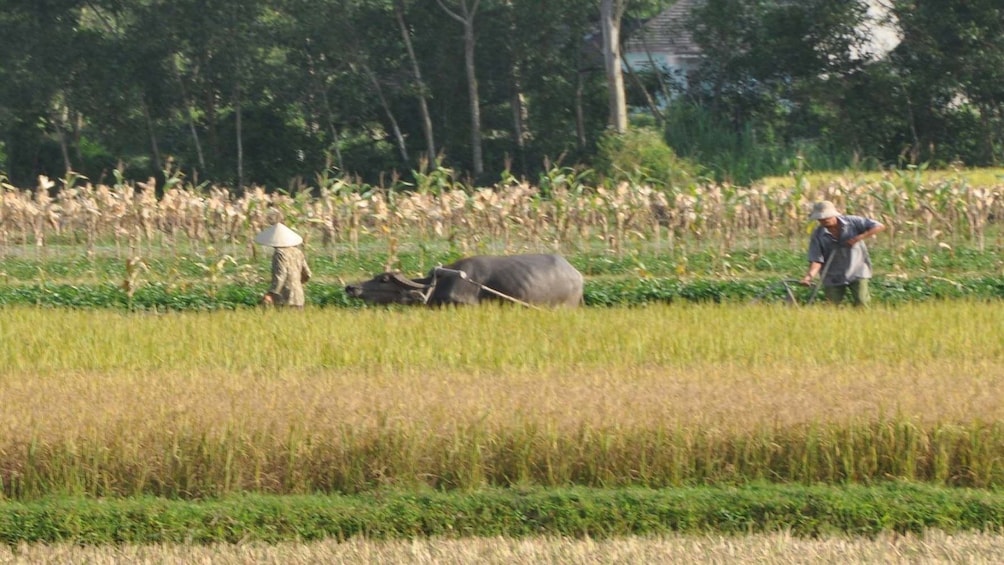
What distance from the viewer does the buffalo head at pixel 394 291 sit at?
13.7m

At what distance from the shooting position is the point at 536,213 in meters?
20.8

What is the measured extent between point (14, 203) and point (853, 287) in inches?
515

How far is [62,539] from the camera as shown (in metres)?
7.00

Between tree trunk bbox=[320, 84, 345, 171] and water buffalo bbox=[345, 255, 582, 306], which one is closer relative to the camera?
water buffalo bbox=[345, 255, 582, 306]

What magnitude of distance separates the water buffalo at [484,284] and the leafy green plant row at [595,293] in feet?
5.12

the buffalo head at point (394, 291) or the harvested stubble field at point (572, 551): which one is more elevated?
the buffalo head at point (394, 291)

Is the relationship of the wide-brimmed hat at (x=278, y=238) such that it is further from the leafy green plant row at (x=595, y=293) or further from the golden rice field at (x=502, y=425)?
the golden rice field at (x=502, y=425)

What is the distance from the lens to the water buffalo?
539 inches

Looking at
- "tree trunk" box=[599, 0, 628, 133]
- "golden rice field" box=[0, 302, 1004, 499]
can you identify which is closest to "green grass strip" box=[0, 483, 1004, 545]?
"golden rice field" box=[0, 302, 1004, 499]

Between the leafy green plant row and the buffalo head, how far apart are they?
174cm

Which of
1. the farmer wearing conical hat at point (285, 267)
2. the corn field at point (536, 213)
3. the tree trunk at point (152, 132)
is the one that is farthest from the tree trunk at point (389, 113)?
the farmer wearing conical hat at point (285, 267)

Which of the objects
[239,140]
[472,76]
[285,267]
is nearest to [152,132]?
[239,140]

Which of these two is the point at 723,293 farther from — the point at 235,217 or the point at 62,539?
the point at 62,539

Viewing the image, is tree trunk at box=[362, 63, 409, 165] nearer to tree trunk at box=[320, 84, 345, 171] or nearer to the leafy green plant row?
tree trunk at box=[320, 84, 345, 171]
